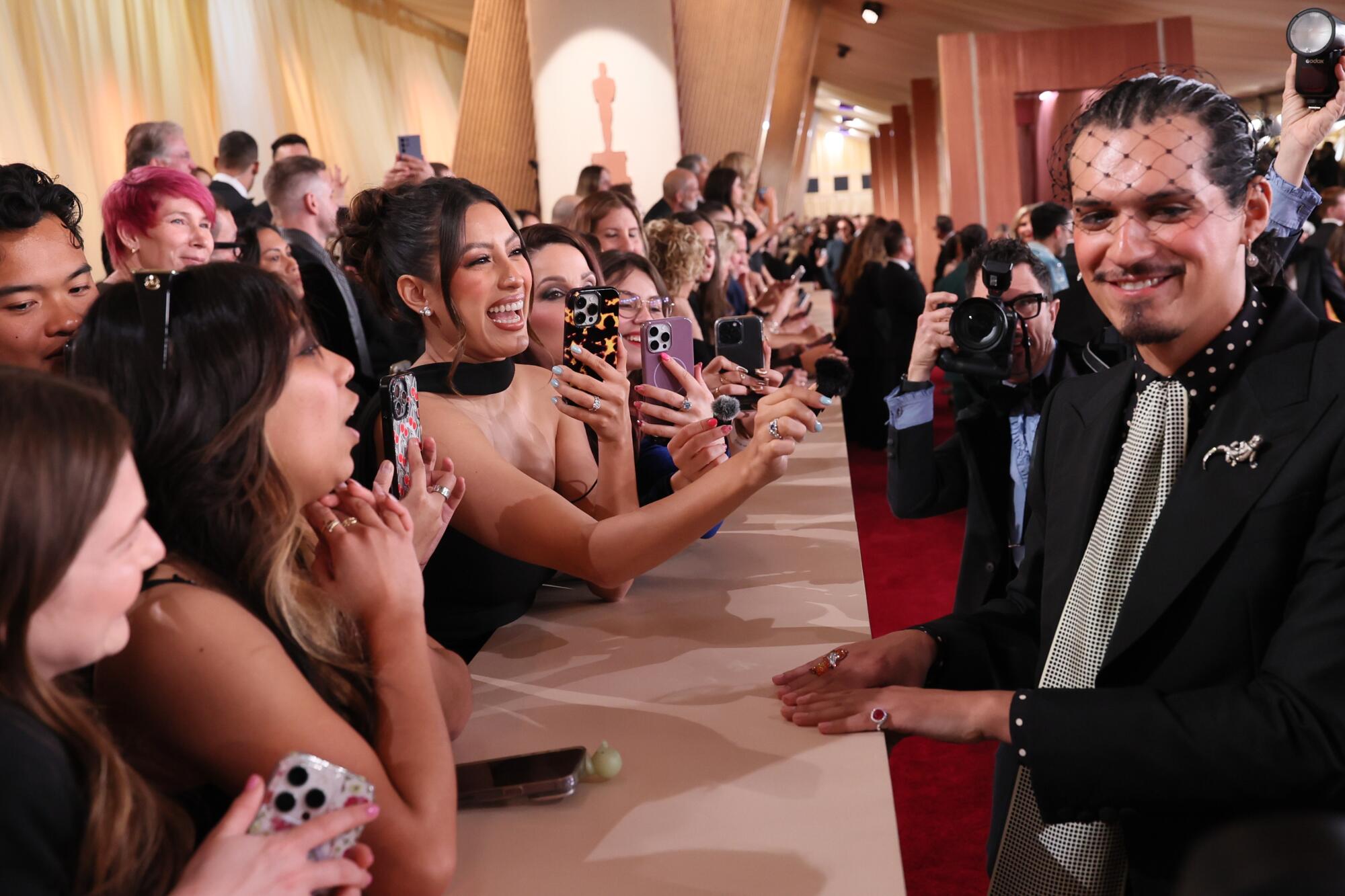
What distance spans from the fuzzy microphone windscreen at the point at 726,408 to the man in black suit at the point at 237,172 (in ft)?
9.89

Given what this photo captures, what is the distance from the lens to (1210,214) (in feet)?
4.41

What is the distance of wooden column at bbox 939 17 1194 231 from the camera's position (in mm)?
10375

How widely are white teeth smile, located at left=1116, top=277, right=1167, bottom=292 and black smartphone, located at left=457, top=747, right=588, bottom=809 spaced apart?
33.4 inches

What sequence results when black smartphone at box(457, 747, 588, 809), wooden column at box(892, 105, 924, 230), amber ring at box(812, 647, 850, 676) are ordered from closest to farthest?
black smartphone at box(457, 747, 588, 809), amber ring at box(812, 647, 850, 676), wooden column at box(892, 105, 924, 230)

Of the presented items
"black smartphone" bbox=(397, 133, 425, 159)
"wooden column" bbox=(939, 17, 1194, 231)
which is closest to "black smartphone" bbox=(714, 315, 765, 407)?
"black smartphone" bbox=(397, 133, 425, 159)

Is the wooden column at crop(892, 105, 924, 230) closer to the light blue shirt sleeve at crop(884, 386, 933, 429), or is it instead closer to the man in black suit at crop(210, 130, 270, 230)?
the man in black suit at crop(210, 130, 270, 230)

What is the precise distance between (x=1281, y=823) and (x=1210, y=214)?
74cm

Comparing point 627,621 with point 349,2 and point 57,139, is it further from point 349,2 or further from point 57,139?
point 349,2

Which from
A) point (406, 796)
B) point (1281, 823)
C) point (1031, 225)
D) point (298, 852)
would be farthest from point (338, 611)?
point (1031, 225)

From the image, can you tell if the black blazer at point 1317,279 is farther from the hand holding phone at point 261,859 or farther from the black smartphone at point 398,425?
the hand holding phone at point 261,859

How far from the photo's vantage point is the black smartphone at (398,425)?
156 cm

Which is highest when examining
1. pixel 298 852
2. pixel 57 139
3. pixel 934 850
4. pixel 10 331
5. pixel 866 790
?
pixel 57 139

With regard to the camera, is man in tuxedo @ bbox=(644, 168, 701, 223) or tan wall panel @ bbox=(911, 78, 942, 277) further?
tan wall panel @ bbox=(911, 78, 942, 277)

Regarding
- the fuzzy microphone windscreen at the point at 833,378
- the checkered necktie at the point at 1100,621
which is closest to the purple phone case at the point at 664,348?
the fuzzy microphone windscreen at the point at 833,378
